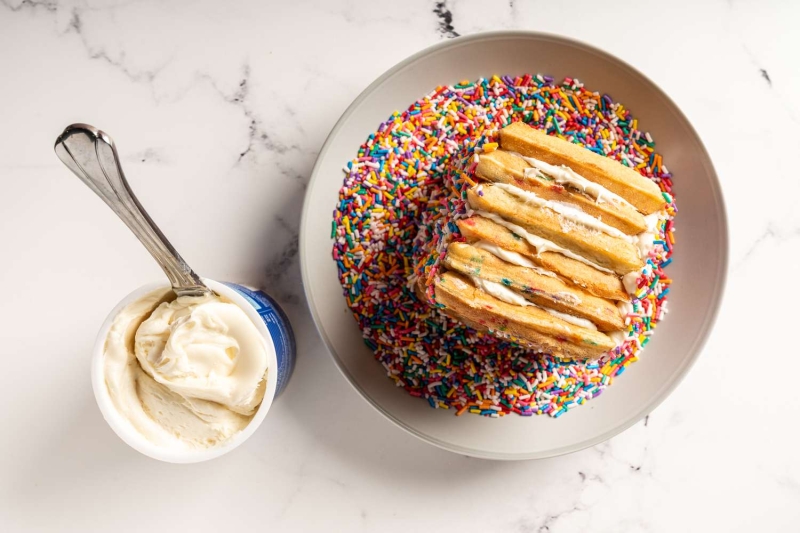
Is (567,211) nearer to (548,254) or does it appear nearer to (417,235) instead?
(548,254)

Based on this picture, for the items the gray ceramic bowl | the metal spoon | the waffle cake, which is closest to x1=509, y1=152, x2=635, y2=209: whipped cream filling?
the waffle cake

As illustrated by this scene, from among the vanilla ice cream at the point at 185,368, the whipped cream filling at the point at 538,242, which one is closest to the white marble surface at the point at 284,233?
the vanilla ice cream at the point at 185,368

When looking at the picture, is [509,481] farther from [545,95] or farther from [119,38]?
[119,38]

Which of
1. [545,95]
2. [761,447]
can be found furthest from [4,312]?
[761,447]

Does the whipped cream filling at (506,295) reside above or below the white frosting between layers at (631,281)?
below

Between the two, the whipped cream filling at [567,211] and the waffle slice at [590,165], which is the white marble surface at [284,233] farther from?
the whipped cream filling at [567,211]

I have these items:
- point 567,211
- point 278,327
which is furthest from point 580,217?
point 278,327
